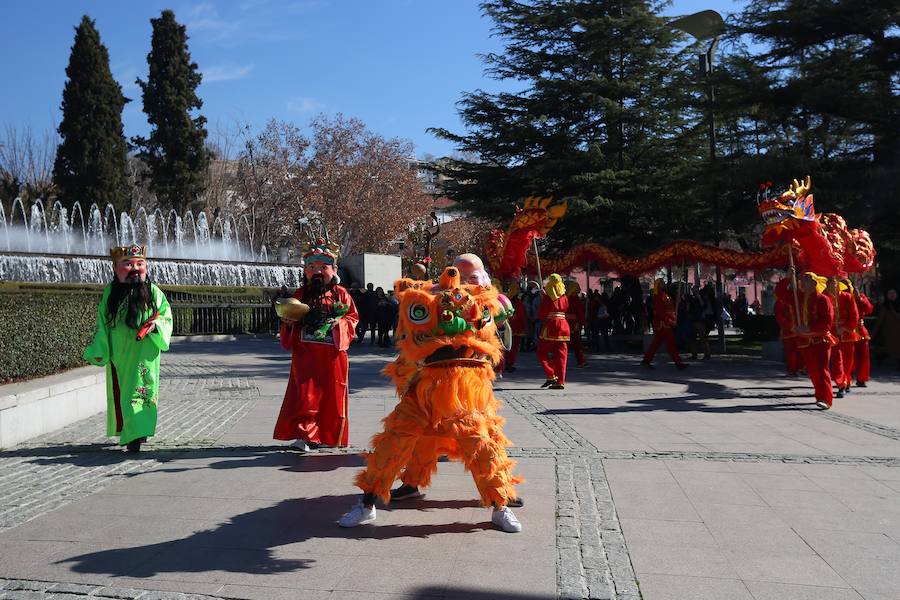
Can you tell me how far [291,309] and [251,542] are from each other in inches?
102

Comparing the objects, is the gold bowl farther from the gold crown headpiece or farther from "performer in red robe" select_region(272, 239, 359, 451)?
the gold crown headpiece

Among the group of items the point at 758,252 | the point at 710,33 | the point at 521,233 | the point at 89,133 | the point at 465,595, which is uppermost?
the point at 89,133

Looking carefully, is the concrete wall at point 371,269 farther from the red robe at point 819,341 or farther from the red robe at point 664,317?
the red robe at point 819,341

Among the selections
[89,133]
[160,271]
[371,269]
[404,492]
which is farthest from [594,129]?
[89,133]

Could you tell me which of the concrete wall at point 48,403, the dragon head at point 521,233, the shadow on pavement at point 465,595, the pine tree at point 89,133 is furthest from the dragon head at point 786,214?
the pine tree at point 89,133

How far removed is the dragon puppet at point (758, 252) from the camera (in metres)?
10.9

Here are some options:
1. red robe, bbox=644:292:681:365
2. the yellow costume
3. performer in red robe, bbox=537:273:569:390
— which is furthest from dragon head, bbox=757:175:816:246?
the yellow costume

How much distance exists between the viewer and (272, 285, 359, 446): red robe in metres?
6.81

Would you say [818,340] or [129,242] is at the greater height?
[129,242]

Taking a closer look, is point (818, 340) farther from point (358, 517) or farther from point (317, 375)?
point (358, 517)

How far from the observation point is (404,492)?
212 inches

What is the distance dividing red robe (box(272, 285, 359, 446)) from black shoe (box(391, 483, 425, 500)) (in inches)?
62.2

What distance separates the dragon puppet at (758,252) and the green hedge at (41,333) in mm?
7683

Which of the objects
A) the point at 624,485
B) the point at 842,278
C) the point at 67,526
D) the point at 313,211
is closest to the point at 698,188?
the point at 842,278
